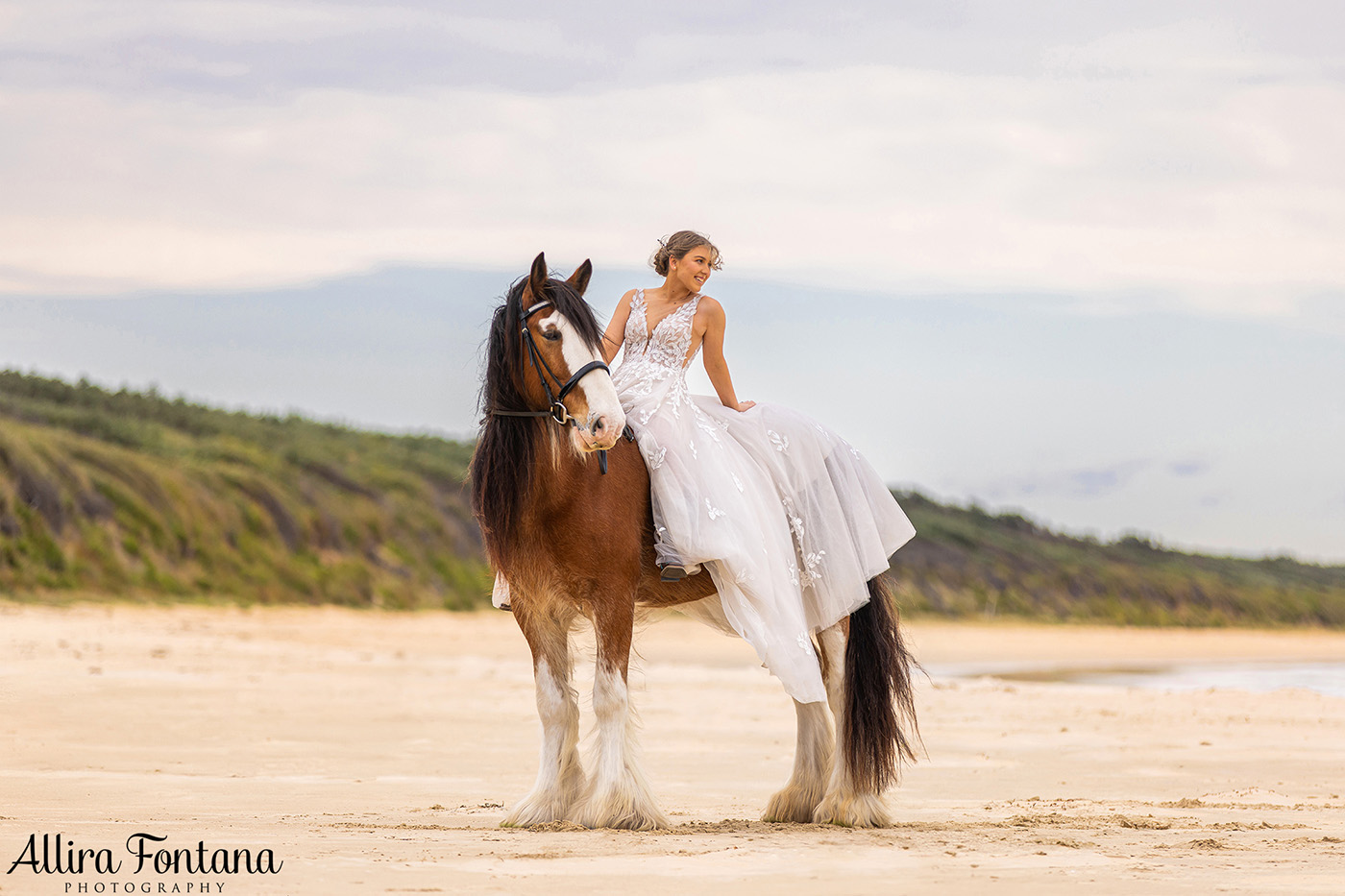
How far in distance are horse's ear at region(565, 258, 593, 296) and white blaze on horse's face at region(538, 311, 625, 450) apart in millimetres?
296

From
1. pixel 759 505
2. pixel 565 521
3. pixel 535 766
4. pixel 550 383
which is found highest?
pixel 550 383

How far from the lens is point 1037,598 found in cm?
3603

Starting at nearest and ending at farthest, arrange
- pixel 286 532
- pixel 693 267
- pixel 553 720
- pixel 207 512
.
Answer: pixel 553 720
pixel 693 267
pixel 207 512
pixel 286 532

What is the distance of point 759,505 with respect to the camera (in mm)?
5766

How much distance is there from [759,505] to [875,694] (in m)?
1.10

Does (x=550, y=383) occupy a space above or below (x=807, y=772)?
above

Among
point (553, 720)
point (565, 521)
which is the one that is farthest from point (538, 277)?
point (553, 720)

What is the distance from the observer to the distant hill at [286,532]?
60.8 feet

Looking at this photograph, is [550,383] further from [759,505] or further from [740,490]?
[759,505]

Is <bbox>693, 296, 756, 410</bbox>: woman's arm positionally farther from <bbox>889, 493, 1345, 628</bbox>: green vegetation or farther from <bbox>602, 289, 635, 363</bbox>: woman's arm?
<bbox>889, 493, 1345, 628</bbox>: green vegetation

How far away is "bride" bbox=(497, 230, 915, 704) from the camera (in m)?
5.39

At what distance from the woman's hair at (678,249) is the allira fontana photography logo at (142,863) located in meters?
3.10

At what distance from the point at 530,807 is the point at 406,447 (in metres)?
34.0

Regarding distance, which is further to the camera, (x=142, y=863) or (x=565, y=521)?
(x=565, y=521)
